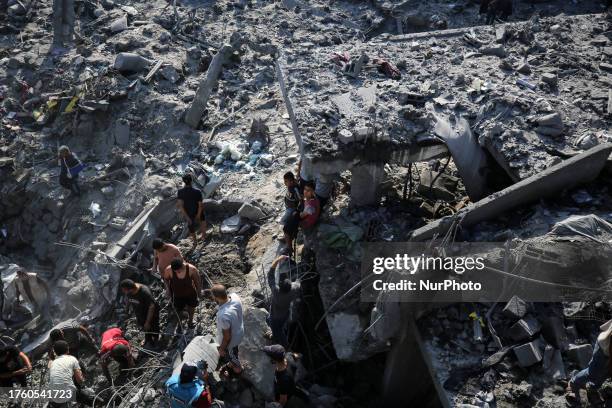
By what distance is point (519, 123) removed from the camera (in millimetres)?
6344

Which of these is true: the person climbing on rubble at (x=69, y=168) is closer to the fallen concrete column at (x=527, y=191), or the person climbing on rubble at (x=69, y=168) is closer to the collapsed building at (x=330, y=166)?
the collapsed building at (x=330, y=166)

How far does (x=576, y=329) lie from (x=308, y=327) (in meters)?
2.93

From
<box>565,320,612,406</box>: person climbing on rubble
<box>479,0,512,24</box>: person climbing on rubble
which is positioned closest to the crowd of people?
<box>565,320,612,406</box>: person climbing on rubble

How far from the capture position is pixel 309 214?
6250 millimetres

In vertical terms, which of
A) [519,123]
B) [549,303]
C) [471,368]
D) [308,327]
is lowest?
[308,327]

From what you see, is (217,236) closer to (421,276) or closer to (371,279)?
(371,279)

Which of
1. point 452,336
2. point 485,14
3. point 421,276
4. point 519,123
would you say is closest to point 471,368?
point 452,336

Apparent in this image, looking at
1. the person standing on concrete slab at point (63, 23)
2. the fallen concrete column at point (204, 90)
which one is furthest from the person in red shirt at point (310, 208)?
the person standing on concrete slab at point (63, 23)

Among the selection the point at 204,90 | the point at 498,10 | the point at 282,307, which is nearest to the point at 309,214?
the point at 282,307

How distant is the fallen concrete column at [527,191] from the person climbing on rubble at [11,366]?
177 inches

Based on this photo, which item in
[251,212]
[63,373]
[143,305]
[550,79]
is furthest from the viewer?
[251,212]

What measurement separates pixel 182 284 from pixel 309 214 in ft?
5.45

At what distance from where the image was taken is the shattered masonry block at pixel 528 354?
15.4ft

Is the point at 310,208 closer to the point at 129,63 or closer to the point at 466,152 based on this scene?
the point at 466,152
